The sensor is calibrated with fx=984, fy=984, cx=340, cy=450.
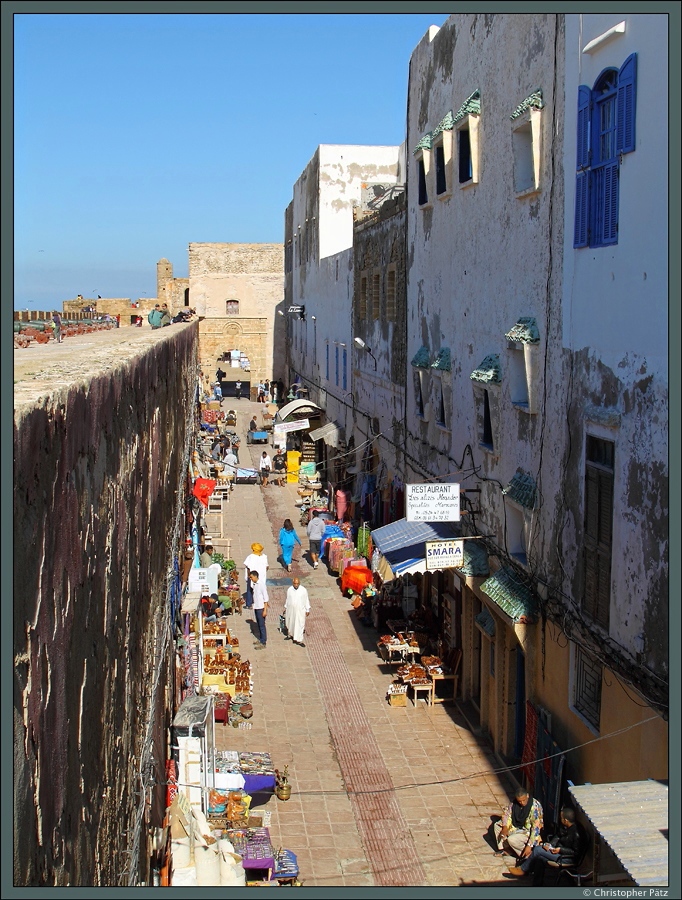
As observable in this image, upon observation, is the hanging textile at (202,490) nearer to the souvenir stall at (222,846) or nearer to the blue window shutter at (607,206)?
the souvenir stall at (222,846)

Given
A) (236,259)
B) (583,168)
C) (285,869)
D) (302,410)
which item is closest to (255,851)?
(285,869)

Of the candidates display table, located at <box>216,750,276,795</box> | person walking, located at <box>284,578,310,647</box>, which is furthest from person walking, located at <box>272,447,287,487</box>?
display table, located at <box>216,750,276,795</box>

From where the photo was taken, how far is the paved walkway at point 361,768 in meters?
8.79

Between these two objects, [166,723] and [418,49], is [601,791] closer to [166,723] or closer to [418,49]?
[166,723]

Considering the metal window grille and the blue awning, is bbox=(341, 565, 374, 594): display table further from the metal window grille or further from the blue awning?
the metal window grille

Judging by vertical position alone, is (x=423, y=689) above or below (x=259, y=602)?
below

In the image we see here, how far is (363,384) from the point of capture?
21.9m

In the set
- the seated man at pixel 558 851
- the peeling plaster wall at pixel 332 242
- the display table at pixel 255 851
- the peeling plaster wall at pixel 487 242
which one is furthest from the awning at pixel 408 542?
the peeling plaster wall at pixel 332 242

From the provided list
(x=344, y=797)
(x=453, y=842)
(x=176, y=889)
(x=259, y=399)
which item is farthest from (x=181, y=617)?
(x=259, y=399)

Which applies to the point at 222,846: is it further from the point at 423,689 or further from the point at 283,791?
the point at 423,689

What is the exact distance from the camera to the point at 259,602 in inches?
571

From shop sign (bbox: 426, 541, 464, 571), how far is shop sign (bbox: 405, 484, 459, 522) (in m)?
0.38

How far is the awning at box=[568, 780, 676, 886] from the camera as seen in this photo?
5484 mm

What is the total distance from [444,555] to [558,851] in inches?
150
